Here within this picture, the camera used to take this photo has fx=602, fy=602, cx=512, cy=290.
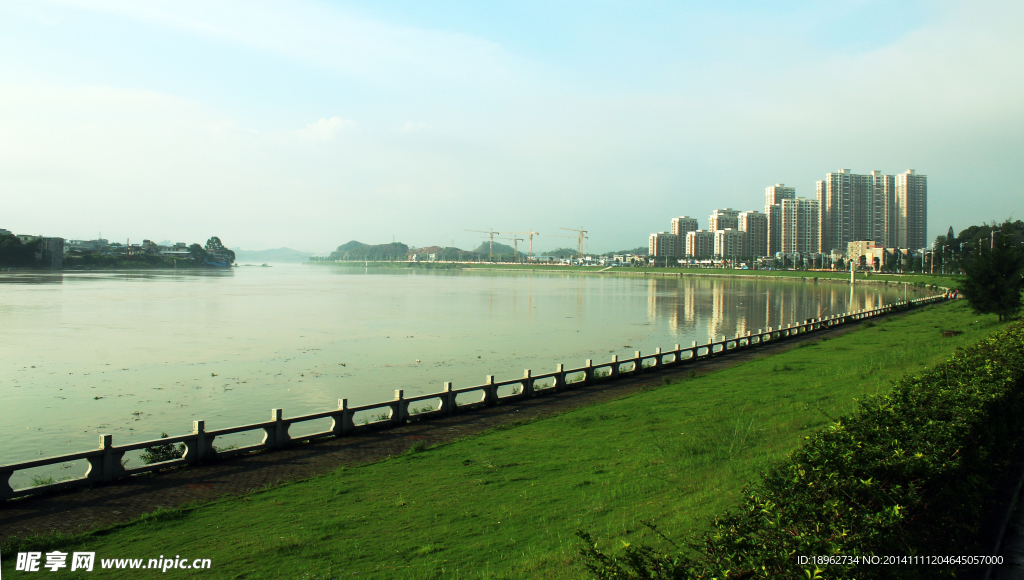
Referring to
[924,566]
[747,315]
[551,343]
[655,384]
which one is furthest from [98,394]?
[747,315]

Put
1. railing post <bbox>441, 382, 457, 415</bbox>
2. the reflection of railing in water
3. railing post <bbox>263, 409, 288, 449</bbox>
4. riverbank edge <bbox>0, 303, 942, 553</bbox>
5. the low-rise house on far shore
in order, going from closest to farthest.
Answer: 1. riverbank edge <bbox>0, 303, 942, 553</bbox>
2. the reflection of railing in water
3. railing post <bbox>263, 409, 288, 449</bbox>
4. railing post <bbox>441, 382, 457, 415</bbox>
5. the low-rise house on far shore

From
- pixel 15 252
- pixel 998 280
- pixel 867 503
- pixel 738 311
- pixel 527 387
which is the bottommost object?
pixel 738 311

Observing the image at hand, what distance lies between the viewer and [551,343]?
35.6 metres

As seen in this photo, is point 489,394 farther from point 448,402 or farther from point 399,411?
point 399,411

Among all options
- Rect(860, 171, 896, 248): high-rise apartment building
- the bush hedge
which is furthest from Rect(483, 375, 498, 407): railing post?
Rect(860, 171, 896, 248): high-rise apartment building

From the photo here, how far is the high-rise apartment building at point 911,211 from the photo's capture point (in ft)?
634

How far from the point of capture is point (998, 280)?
32.2 m

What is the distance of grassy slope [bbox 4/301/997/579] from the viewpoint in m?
6.82

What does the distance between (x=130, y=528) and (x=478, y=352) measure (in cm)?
2389

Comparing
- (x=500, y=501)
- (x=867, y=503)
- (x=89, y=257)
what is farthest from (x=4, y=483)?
(x=89, y=257)

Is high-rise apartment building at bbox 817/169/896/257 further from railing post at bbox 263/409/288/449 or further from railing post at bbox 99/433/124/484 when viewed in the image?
railing post at bbox 99/433/124/484

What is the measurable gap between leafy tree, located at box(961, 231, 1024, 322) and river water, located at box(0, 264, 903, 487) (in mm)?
14316

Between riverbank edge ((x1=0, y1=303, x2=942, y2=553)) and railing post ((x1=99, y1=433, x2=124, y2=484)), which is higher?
railing post ((x1=99, y1=433, x2=124, y2=484))

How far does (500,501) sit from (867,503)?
560 cm
